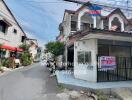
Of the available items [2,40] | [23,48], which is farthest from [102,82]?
[23,48]

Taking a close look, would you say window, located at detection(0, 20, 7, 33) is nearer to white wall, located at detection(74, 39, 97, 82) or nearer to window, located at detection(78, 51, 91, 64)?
white wall, located at detection(74, 39, 97, 82)

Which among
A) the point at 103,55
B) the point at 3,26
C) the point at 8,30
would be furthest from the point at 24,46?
the point at 103,55

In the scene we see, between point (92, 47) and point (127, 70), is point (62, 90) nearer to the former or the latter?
point (92, 47)

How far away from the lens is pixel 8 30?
105 ft

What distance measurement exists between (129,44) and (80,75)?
15.4 ft

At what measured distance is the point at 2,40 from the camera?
1143 inches

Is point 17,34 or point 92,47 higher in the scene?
point 17,34

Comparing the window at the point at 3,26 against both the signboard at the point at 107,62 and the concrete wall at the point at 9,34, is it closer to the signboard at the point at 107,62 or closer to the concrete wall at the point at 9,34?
the concrete wall at the point at 9,34

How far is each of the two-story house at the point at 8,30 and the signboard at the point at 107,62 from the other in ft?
49.6

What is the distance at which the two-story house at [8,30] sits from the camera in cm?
2883

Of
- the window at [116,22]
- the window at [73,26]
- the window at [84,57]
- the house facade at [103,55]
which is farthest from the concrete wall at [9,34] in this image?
the house facade at [103,55]

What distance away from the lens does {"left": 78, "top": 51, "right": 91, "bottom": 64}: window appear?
50.7 ft

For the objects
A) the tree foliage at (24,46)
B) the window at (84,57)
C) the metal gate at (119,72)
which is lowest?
the metal gate at (119,72)

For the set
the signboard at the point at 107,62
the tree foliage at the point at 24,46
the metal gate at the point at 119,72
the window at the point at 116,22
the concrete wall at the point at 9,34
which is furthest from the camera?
the tree foliage at the point at 24,46
